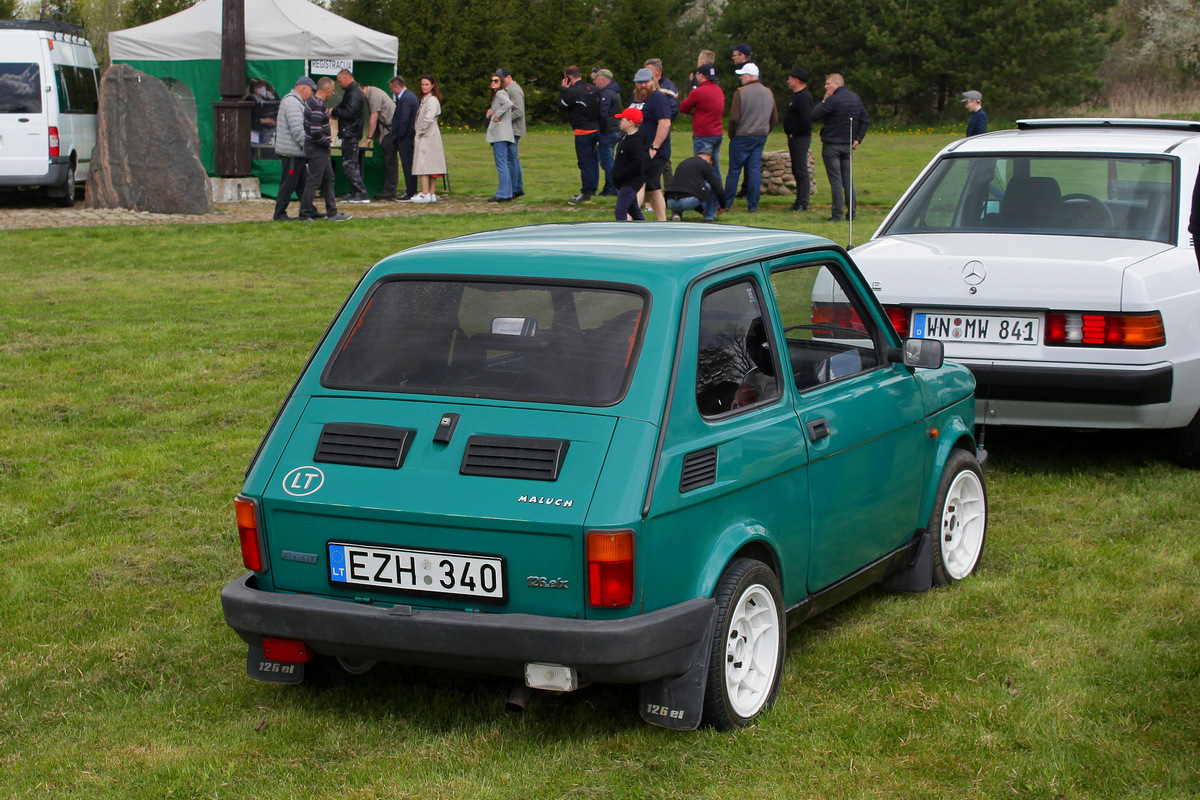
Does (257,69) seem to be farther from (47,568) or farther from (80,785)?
(80,785)

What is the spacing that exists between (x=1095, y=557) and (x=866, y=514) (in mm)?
1589

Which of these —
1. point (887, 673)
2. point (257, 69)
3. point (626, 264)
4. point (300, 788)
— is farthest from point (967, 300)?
point (257, 69)

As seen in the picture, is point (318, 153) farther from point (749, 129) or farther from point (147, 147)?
point (749, 129)

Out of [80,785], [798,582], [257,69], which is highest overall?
[257,69]

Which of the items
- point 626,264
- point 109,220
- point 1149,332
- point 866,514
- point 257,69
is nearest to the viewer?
point 626,264

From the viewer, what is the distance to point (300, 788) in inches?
145

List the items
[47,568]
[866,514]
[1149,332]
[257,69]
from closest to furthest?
[866,514] → [47,568] → [1149,332] → [257,69]

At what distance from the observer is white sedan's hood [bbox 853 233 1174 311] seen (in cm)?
650

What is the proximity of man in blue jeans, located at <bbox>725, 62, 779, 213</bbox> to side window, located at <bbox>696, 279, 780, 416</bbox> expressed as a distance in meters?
14.6

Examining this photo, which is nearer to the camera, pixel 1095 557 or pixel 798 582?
pixel 798 582

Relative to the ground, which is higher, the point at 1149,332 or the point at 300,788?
the point at 1149,332

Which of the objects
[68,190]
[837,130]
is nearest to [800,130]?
[837,130]

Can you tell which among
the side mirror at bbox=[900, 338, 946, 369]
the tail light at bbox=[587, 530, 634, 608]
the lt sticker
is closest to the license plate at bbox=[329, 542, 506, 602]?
the lt sticker

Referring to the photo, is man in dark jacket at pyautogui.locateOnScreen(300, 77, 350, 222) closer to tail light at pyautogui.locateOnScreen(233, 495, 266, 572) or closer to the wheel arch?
tail light at pyautogui.locateOnScreen(233, 495, 266, 572)
